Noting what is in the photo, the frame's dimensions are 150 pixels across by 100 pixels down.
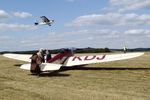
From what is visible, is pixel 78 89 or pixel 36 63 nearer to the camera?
pixel 78 89

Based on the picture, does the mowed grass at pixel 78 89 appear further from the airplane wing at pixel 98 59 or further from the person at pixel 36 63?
the airplane wing at pixel 98 59

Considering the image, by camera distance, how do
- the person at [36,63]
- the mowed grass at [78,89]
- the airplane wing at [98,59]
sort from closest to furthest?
1. the mowed grass at [78,89]
2. the person at [36,63]
3. the airplane wing at [98,59]

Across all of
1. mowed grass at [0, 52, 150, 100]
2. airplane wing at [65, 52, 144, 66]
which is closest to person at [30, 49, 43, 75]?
mowed grass at [0, 52, 150, 100]

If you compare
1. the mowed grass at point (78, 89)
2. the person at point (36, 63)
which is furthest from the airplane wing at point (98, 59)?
the mowed grass at point (78, 89)

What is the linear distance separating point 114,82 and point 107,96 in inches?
132

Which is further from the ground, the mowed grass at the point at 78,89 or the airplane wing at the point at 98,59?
the airplane wing at the point at 98,59

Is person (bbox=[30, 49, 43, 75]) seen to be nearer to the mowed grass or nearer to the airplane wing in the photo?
the mowed grass

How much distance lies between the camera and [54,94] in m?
11.9

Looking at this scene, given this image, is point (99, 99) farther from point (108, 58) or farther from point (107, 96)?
point (108, 58)

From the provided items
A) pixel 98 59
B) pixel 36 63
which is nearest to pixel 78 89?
pixel 36 63

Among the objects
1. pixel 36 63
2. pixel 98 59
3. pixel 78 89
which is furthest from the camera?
pixel 98 59

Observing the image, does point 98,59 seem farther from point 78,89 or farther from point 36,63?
point 78,89

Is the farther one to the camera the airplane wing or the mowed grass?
the airplane wing

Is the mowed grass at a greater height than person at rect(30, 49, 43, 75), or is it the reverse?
person at rect(30, 49, 43, 75)
